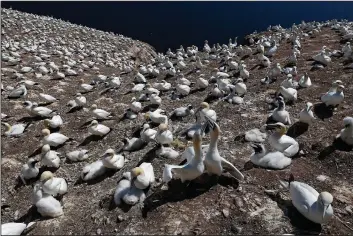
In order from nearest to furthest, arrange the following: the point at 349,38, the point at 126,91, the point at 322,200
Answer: the point at 322,200
the point at 126,91
the point at 349,38

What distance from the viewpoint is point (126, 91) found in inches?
565

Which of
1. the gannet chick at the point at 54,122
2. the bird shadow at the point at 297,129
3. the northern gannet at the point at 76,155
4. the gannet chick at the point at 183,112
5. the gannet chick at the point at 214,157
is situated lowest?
the gannet chick at the point at 54,122

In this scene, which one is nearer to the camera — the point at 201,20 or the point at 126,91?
the point at 126,91

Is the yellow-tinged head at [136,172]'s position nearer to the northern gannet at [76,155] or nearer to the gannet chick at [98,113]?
the northern gannet at [76,155]

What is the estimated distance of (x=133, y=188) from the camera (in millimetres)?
6871

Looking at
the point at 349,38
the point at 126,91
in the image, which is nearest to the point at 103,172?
the point at 126,91

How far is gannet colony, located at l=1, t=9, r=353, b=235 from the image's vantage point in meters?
6.30

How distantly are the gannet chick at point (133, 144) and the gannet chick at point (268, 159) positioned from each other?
285 cm

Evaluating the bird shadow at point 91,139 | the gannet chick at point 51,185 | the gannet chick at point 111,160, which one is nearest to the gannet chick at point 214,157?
the gannet chick at point 111,160

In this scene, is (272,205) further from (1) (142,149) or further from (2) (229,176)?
(1) (142,149)

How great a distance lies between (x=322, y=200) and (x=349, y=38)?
54.6ft

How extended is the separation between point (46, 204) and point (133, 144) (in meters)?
2.74

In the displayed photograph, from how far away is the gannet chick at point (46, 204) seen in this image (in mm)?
6707

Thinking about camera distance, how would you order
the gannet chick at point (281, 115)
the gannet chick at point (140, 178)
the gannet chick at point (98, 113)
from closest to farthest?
the gannet chick at point (140, 178), the gannet chick at point (281, 115), the gannet chick at point (98, 113)
